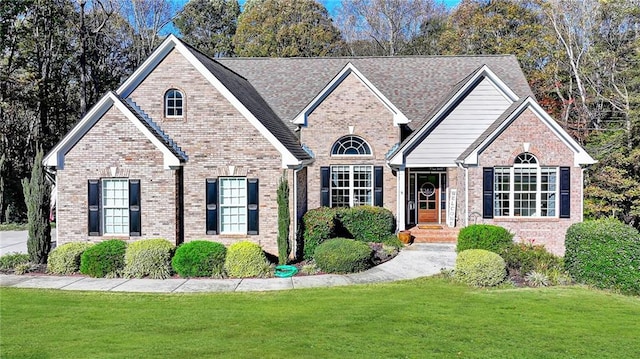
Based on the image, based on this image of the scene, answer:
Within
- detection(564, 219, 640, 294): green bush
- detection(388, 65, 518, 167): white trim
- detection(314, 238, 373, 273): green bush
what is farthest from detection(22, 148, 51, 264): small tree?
detection(564, 219, 640, 294): green bush

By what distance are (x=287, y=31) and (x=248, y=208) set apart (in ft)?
99.4

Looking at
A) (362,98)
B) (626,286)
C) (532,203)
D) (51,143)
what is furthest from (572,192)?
(51,143)

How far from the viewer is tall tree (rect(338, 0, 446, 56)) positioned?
46.8 metres

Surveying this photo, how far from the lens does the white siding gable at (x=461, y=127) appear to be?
2014 centimetres

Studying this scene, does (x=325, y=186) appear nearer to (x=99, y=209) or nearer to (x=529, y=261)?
(x=99, y=209)

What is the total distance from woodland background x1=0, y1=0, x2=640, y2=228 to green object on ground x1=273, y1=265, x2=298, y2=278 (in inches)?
573

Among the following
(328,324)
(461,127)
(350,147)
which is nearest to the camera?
(328,324)

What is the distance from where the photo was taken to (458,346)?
8320mm

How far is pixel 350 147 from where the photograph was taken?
20922 millimetres

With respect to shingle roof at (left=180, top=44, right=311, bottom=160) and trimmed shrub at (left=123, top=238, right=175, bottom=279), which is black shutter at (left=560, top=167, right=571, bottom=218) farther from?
trimmed shrub at (left=123, top=238, right=175, bottom=279)

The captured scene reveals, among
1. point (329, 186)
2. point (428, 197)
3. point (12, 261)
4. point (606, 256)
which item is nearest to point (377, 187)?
point (329, 186)

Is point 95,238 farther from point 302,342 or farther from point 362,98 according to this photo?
point 362,98

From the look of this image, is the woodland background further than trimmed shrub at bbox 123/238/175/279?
Yes

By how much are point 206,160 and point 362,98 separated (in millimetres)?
7680
